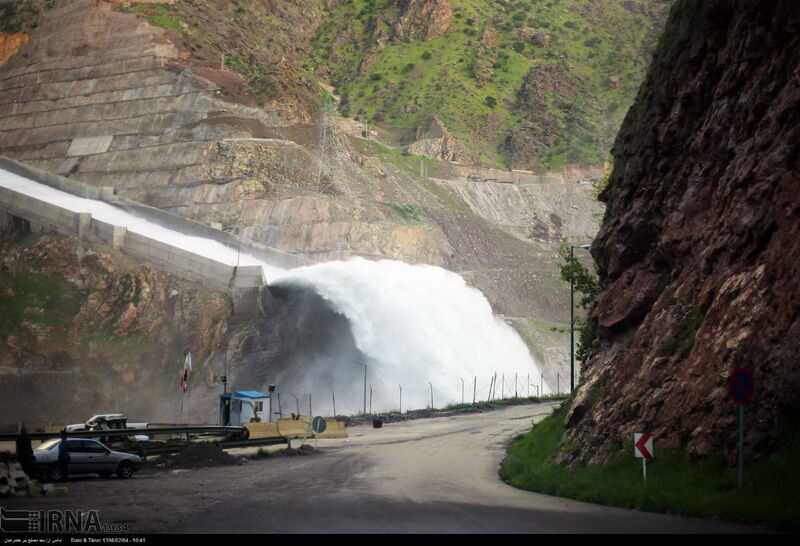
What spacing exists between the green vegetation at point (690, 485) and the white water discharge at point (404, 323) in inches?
2069

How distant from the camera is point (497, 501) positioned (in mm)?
22438

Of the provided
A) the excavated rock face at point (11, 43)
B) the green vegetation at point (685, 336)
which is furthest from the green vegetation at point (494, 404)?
the excavated rock face at point (11, 43)

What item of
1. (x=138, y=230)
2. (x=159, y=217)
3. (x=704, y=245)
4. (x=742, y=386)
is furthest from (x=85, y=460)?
(x=159, y=217)

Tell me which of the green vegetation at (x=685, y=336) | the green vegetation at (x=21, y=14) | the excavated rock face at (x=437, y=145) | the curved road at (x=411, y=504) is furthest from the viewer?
the excavated rock face at (x=437, y=145)

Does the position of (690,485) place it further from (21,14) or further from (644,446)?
(21,14)

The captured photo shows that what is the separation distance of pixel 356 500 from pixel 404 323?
65815mm

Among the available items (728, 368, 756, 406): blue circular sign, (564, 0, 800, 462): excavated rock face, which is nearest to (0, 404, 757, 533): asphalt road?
(728, 368, 756, 406): blue circular sign

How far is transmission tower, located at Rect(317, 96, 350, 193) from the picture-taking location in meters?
117

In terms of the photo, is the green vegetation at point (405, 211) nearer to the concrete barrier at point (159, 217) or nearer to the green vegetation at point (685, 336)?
the concrete barrier at point (159, 217)

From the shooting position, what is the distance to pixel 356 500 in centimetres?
2220

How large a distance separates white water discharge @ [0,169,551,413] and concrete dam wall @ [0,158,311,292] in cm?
32

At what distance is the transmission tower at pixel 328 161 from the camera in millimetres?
117250

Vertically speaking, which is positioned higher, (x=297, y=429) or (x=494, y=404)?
(x=494, y=404)
